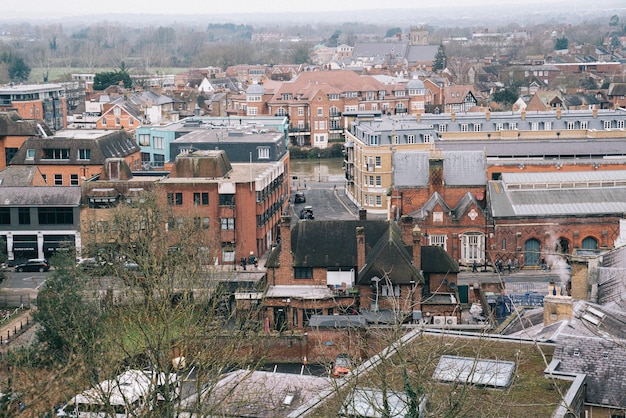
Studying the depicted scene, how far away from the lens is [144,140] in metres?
64.1

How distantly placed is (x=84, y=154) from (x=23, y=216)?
8.54m

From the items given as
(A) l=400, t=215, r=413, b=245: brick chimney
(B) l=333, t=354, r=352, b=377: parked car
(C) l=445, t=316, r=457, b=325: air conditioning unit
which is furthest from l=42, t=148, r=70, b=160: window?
(B) l=333, t=354, r=352, b=377: parked car

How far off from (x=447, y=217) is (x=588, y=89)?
248ft

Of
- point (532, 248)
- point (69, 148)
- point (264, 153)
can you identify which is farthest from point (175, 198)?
point (532, 248)

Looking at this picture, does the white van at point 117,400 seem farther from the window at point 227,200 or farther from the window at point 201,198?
the window at point 227,200

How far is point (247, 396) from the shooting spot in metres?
23.1

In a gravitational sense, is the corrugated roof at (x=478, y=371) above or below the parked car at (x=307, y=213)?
above

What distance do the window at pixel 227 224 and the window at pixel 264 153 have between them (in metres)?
8.59

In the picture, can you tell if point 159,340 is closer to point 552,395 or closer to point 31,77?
point 552,395

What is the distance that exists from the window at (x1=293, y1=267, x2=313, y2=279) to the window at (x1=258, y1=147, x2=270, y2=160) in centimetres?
1760

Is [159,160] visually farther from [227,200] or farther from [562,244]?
[562,244]

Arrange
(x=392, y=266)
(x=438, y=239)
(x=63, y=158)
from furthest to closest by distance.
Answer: (x=63, y=158), (x=438, y=239), (x=392, y=266)

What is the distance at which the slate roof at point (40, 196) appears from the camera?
46031 millimetres

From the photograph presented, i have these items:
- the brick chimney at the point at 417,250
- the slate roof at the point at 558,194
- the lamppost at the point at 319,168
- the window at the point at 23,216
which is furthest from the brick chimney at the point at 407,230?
the lamppost at the point at 319,168
